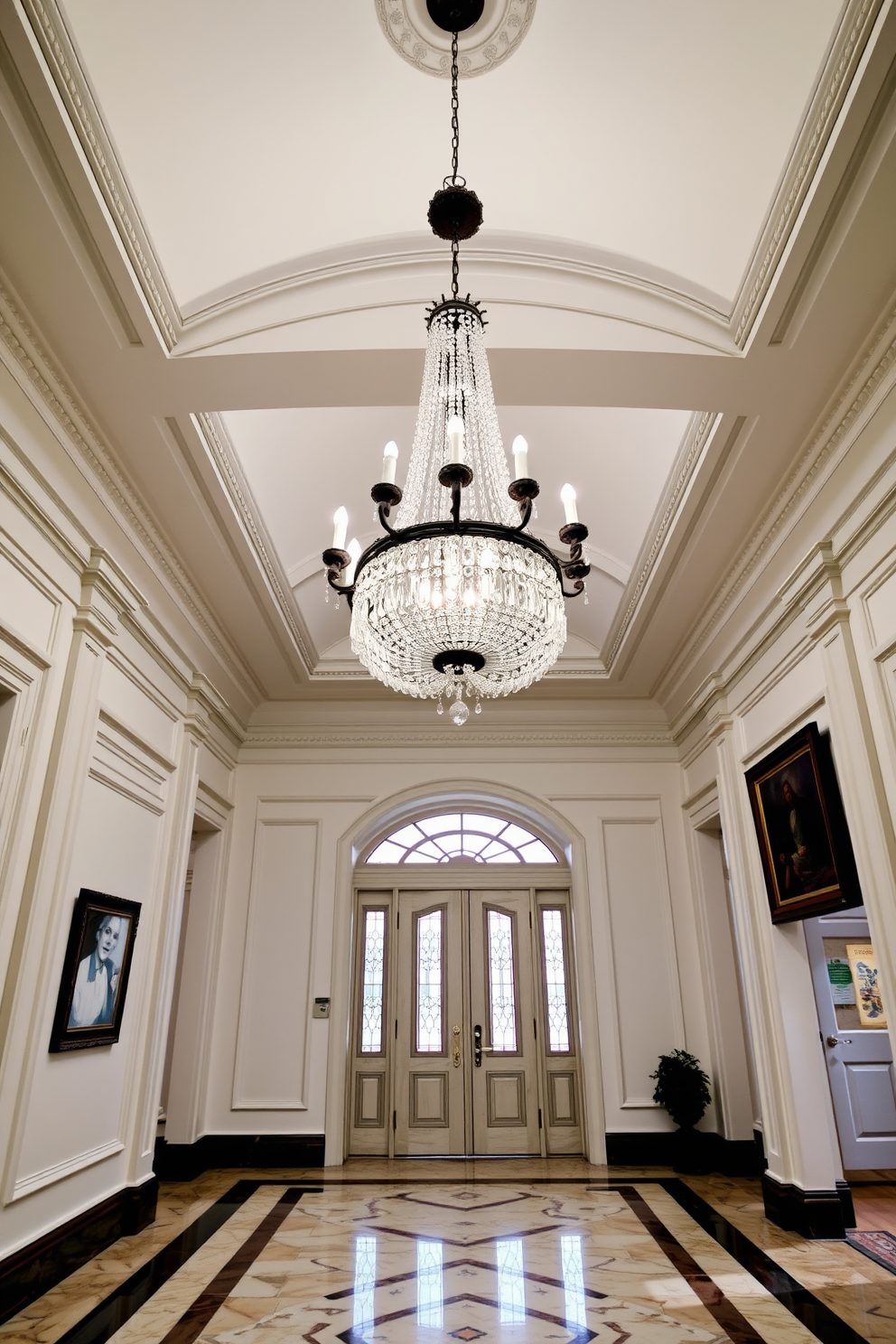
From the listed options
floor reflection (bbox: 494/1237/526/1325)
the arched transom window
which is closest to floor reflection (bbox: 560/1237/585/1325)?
floor reflection (bbox: 494/1237/526/1325)

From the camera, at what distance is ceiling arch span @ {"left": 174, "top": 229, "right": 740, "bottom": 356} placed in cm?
358

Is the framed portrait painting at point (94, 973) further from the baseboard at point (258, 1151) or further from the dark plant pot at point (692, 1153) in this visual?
the dark plant pot at point (692, 1153)

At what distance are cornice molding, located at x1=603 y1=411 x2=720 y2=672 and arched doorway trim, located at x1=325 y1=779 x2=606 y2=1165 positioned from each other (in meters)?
1.68

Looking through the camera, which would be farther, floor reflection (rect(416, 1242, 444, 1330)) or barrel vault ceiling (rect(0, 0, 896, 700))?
floor reflection (rect(416, 1242, 444, 1330))

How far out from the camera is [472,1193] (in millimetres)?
5570

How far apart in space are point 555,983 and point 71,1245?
14.1 feet

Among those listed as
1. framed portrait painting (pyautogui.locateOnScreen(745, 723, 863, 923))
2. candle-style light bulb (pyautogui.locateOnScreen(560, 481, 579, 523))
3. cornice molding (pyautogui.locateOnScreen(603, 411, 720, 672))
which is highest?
cornice molding (pyautogui.locateOnScreen(603, 411, 720, 672))

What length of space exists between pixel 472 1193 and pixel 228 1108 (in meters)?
2.08

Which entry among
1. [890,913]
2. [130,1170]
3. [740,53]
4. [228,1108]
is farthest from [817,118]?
[228,1108]

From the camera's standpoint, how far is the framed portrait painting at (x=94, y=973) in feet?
13.2

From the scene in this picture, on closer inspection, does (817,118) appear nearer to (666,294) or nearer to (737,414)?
(666,294)

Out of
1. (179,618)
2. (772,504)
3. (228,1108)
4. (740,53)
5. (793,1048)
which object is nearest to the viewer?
(740,53)

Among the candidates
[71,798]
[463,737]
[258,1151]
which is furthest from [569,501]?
[258,1151]

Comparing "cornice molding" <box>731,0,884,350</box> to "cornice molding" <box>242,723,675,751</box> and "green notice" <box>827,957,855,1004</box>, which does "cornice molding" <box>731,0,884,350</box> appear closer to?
"cornice molding" <box>242,723,675,751</box>
